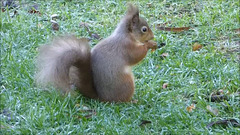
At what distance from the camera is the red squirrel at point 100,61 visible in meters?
3.29

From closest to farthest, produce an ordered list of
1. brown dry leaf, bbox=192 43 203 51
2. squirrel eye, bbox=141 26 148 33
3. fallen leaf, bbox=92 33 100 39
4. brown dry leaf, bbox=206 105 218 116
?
brown dry leaf, bbox=206 105 218 116
squirrel eye, bbox=141 26 148 33
brown dry leaf, bbox=192 43 203 51
fallen leaf, bbox=92 33 100 39

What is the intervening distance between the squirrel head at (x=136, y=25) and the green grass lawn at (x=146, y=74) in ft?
1.39

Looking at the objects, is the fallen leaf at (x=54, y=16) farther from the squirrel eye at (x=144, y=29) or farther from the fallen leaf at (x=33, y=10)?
the squirrel eye at (x=144, y=29)

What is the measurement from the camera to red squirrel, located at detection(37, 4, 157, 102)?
3.29 metres

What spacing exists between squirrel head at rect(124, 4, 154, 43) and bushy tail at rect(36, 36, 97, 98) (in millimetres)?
412

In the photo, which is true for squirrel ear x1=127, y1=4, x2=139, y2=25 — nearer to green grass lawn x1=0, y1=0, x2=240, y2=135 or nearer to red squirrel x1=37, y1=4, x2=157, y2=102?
red squirrel x1=37, y1=4, x2=157, y2=102

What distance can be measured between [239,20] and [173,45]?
87cm

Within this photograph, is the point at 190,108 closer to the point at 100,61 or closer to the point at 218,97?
the point at 218,97

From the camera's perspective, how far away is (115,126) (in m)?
3.19

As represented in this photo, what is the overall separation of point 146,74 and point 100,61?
0.83 meters

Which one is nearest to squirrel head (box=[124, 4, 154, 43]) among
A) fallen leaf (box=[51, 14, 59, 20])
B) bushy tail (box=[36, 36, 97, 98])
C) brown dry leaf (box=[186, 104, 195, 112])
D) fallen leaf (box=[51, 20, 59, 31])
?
bushy tail (box=[36, 36, 97, 98])

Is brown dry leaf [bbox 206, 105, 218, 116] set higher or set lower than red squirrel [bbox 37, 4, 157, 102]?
lower

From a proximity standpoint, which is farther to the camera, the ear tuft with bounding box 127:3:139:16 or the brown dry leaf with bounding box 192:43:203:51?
the brown dry leaf with bounding box 192:43:203:51

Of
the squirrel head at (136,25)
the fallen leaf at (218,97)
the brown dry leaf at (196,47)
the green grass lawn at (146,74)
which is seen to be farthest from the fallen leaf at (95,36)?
the fallen leaf at (218,97)
